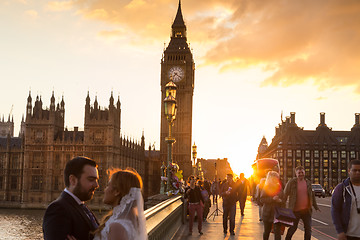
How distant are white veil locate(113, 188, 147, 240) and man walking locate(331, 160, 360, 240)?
15.3 feet

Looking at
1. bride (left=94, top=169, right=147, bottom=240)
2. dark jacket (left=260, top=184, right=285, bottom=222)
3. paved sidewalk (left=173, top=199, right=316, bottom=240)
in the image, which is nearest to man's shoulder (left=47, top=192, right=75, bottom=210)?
bride (left=94, top=169, right=147, bottom=240)

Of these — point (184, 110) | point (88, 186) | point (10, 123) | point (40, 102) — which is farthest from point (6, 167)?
point (10, 123)

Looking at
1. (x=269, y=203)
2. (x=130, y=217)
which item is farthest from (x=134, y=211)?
(x=269, y=203)

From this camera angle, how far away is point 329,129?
129 metres

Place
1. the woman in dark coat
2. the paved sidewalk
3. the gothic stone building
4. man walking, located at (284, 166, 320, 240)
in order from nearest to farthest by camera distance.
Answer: the woman in dark coat, man walking, located at (284, 166, 320, 240), the paved sidewalk, the gothic stone building

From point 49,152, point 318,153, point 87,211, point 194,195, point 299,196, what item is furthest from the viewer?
point 318,153

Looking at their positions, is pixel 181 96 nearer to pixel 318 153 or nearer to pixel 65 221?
pixel 318 153

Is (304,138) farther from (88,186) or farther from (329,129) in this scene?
(88,186)

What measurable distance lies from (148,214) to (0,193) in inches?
3517

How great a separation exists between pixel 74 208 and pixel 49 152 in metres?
87.7

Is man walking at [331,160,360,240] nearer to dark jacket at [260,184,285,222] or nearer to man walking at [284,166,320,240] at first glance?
dark jacket at [260,184,285,222]

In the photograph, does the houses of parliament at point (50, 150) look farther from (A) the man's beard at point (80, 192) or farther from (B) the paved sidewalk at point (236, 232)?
(A) the man's beard at point (80, 192)

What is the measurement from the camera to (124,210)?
3.86 meters

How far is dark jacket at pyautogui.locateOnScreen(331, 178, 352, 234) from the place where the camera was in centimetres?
761
